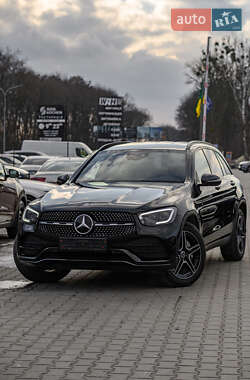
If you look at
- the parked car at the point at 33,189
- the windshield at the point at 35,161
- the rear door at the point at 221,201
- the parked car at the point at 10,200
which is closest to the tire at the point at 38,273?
the rear door at the point at 221,201

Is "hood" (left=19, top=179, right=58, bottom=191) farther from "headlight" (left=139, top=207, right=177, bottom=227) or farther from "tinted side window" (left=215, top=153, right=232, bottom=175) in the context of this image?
"headlight" (left=139, top=207, right=177, bottom=227)

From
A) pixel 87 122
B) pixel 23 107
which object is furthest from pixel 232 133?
pixel 23 107

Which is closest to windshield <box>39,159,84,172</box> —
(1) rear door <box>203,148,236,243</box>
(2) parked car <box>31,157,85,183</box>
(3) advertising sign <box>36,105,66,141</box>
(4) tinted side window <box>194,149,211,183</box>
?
(2) parked car <box>31,157,85,183</box>

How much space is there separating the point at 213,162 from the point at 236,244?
107cm

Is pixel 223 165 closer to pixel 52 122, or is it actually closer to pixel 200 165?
pixel 200 165

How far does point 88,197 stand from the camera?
925 centimetres

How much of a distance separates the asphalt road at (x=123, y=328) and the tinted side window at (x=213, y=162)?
153 centimetres

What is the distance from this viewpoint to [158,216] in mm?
8961

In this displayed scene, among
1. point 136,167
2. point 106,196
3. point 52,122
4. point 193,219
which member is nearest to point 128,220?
point 106,196

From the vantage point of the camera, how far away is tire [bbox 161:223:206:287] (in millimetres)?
9211

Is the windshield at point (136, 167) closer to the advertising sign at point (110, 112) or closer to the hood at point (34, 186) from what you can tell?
the hood at point (34, 186)

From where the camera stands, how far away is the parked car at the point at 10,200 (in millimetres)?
14547

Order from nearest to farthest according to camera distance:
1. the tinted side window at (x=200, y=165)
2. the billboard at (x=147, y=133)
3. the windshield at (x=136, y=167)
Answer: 1. the windshield at (x=136, y=167)
2. the tinted side window at (x=200, y=165)
3. the billboard at (x=147, y=133)

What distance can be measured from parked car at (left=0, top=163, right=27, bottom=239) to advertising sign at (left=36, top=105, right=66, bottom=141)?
56232mm
